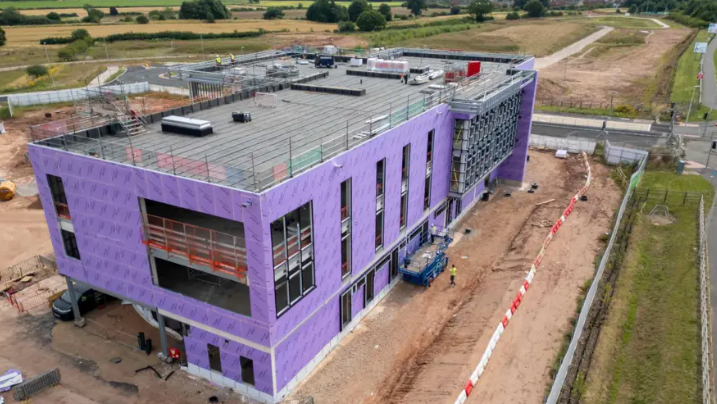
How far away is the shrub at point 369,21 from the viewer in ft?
450

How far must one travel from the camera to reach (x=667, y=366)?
2406 cm

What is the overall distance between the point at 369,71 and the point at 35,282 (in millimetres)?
28901

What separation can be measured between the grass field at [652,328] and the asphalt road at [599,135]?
23923 mm

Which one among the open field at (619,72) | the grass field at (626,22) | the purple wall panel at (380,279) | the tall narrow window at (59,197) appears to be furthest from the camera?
the grass field at (626,22)

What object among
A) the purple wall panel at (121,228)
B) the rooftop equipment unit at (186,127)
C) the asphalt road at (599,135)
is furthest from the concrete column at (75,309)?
the asphalt road at (599,135)

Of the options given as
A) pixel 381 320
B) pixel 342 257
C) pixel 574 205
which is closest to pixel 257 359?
pixel 342 257

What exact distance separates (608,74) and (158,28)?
112 metres

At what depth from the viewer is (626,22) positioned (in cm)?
18450

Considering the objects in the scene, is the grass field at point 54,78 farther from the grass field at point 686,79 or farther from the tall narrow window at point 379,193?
the grass field at point 686,79

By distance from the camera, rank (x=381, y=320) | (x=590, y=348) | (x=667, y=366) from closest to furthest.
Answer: (x=667, y=366) < (x=590, y=348) < (x=381, y=320)

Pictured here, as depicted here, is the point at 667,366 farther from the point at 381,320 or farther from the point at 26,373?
the point at 26,373

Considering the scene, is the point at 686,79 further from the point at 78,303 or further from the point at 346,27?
the point at 78,303

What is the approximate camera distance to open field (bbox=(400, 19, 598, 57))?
125738 mm

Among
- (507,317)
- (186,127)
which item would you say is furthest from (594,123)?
(186,127)
